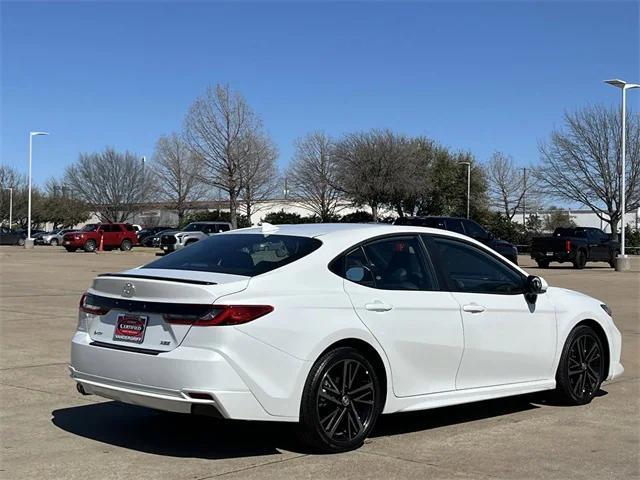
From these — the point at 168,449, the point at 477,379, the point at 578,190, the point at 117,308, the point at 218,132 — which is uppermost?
the point at 218,132

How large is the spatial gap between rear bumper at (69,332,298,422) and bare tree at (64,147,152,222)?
7324 centimetres

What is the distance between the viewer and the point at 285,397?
5168 mm

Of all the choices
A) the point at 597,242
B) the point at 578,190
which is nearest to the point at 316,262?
the point at 597,242

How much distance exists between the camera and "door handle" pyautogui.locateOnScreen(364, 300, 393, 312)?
5.66 meters

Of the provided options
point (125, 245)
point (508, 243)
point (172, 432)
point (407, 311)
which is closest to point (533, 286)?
point (407, 311)

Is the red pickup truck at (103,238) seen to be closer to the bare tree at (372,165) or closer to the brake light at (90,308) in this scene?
the bare tree at (372,165)

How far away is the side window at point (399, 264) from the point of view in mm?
5996

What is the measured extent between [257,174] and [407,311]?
5311cm

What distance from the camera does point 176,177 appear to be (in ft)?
234

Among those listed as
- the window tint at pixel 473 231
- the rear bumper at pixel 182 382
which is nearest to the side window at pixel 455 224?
the window tint at pixel 473 231

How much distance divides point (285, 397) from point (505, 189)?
74.9m

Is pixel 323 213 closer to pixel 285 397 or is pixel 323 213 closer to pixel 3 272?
pixel 3 272

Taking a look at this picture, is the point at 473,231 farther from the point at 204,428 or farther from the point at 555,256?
the point at 204,428

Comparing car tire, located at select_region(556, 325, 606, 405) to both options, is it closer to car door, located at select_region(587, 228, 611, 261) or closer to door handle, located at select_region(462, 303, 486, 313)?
door handle, located at select_region(462, 303, 486, 313)
